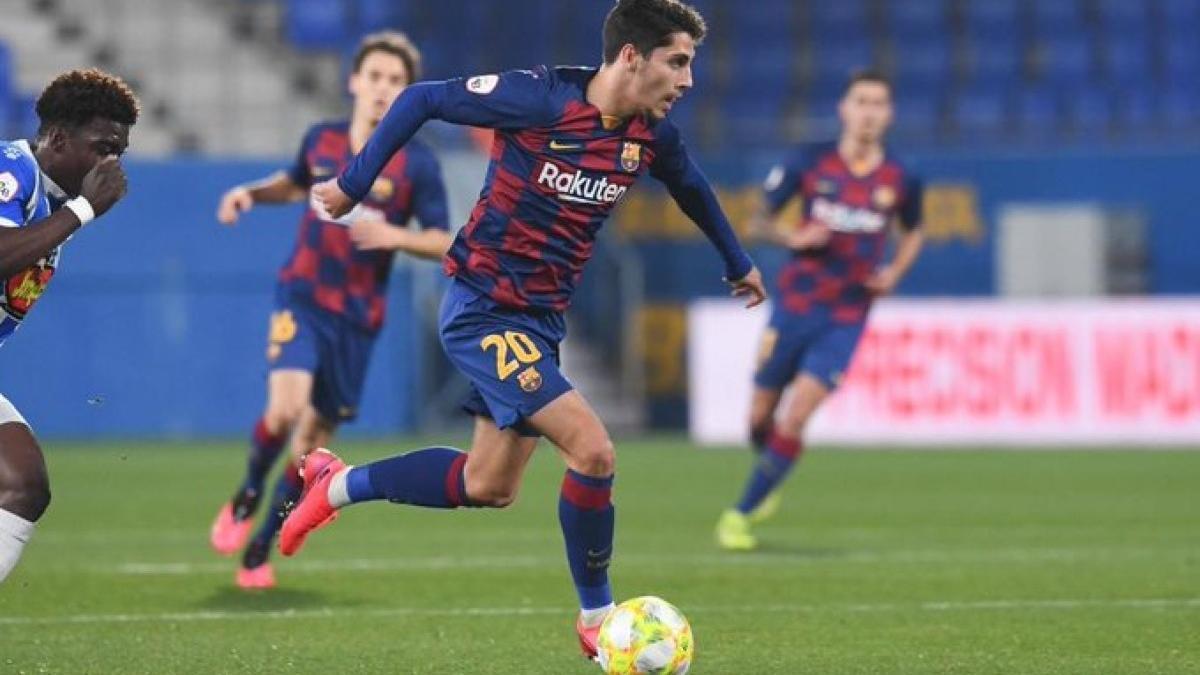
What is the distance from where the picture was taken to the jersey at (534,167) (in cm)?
698

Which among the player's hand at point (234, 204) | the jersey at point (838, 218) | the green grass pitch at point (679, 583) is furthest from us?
the jersey at point (838, 218)

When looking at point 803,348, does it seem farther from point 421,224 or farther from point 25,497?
point 25,497

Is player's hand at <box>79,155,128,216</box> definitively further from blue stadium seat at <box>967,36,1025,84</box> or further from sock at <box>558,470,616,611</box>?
blue stadium seat at <box>967,36,1025,84</box>

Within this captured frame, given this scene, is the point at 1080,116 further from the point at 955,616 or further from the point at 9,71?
the point at 955,616

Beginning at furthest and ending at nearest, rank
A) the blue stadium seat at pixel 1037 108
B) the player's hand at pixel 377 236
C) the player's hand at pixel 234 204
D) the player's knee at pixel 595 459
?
the blue stadium seat at pixel 1037 108 < the player's hand at pixel 234 204 < the player's hand at pixel 377 236 < the player's knee at pixel 595 459

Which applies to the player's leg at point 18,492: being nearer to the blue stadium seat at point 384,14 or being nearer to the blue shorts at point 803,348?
the blue shorts at point 803,348

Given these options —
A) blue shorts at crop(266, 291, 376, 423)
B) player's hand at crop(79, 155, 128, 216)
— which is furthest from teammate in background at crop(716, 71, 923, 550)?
player's hand at crop(79, 155, 128, 216)

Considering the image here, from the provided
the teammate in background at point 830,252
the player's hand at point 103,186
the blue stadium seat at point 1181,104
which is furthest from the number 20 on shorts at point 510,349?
the blue stadium seat at point 1181,104

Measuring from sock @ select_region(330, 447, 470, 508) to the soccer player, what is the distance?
48.0 inches

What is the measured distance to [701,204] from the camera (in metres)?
7.43

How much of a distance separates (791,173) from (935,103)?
1250 centimetres

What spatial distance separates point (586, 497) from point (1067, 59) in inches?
718

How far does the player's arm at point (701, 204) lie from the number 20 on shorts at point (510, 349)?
734 millimetres

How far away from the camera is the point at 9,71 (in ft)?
71.6
